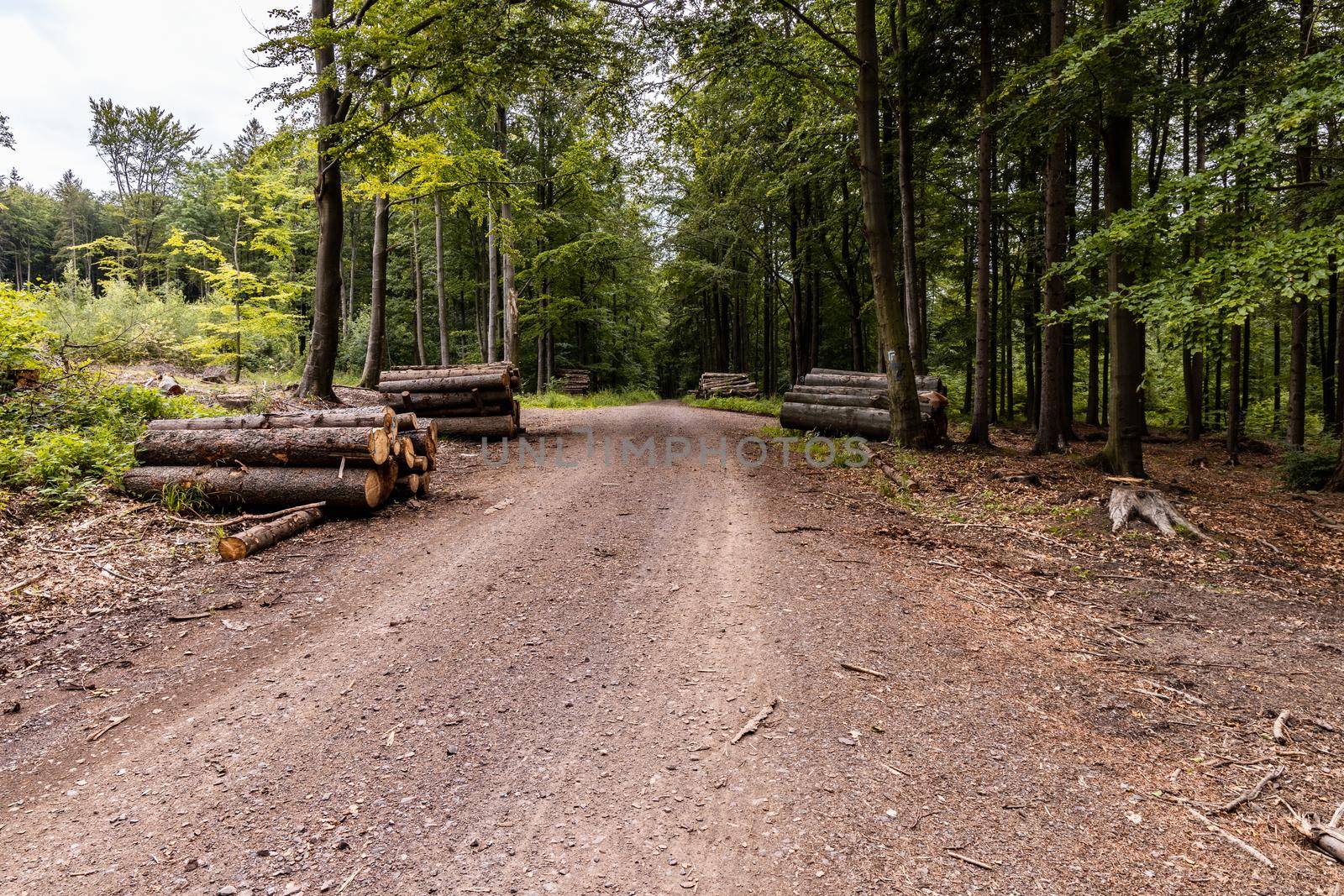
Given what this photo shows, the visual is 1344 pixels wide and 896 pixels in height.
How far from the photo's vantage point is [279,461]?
662cm

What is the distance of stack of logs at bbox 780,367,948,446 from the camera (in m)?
11.5

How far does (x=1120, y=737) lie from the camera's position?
2859 mm

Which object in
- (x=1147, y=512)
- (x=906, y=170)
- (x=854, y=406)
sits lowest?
(x=1147, y=512)

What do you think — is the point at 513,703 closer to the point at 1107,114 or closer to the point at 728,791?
the point at 728,791

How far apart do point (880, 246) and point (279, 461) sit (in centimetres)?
1003

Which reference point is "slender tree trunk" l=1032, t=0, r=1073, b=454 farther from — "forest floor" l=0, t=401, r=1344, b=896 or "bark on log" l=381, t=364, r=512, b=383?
"bark on log" l=381, t=364, r=512, b=383

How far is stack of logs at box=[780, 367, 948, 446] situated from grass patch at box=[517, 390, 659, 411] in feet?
25.7

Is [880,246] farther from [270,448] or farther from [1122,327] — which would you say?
[270,448]

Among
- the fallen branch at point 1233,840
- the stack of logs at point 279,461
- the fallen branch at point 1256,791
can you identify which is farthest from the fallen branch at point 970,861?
the stack of logs at point 279,461

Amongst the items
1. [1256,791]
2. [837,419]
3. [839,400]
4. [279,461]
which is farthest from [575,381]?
[1256,791]

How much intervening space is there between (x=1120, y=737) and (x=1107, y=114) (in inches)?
339

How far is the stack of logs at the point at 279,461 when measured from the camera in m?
6.40

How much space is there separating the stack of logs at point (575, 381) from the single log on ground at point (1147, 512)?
23672 millimetres

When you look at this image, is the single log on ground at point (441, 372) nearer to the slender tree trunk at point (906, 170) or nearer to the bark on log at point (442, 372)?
the bark on log at point (442, 372)
